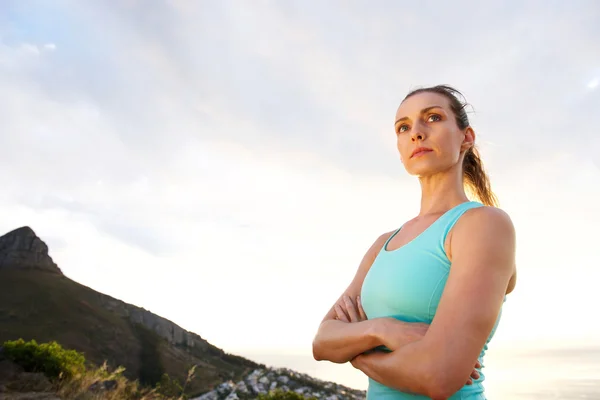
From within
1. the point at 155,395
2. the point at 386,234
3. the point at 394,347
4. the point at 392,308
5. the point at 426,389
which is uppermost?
the point at 386,234

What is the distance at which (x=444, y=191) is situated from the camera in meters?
2.12

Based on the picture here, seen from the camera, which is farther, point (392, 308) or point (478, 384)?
point (392, 308)

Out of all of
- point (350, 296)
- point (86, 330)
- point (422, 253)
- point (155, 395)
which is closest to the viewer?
point (422, 253)

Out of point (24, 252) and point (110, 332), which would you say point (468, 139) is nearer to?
point (110, 332)

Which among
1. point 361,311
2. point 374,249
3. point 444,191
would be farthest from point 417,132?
point 361,311

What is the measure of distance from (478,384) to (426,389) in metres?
0.26

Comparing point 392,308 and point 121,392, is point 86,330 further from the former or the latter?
point 392,308

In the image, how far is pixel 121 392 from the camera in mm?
10062

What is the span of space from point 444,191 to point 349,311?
693mm

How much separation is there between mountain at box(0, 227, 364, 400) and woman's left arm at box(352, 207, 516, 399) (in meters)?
23.3

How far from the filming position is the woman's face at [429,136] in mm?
2066

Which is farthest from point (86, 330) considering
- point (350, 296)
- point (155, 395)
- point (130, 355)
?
point (350, 296)

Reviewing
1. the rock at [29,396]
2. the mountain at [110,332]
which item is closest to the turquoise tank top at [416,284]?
the rock at [29,396]

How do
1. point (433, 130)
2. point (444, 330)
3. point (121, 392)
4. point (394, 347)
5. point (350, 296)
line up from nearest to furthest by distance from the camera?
point (444, 330), point (394, 347), point (433, 130), point (350, 296), point (121, 392)
